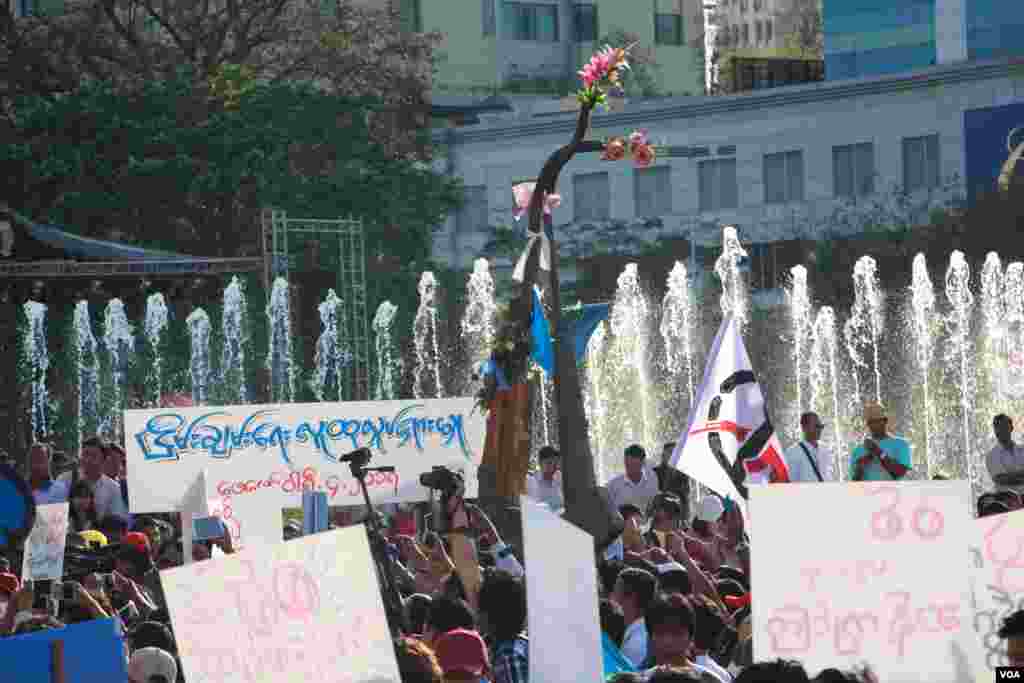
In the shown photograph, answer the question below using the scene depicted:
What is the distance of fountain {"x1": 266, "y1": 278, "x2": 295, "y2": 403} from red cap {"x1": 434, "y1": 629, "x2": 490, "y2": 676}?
2359cm

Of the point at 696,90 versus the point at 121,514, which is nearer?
the point at 121,514

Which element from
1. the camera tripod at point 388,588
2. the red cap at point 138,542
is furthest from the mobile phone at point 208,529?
the camera tripod at point 388,588

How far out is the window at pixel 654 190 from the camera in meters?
56.0

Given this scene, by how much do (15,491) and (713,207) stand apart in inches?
1768

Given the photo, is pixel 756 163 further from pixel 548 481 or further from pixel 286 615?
pixel 286 615

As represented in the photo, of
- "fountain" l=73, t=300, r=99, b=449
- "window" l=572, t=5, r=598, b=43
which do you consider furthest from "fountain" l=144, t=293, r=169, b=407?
"window" l=572, t=5, r=598, b=43

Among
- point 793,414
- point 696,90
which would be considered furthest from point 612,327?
point 696,90

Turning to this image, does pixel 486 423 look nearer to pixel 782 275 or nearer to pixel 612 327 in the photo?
pixel 612 327

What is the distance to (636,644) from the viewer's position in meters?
9.12

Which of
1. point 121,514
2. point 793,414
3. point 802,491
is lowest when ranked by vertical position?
point 793,414

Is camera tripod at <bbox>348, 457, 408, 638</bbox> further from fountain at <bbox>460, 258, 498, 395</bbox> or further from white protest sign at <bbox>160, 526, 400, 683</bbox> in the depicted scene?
fountain at <bbox>460, 258, 498, 395</bbox>

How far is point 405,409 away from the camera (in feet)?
54.6

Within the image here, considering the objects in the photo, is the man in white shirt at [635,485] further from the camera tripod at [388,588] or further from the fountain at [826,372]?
the fountain at [826,372]

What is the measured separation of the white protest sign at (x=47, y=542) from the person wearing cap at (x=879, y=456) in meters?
4.70
